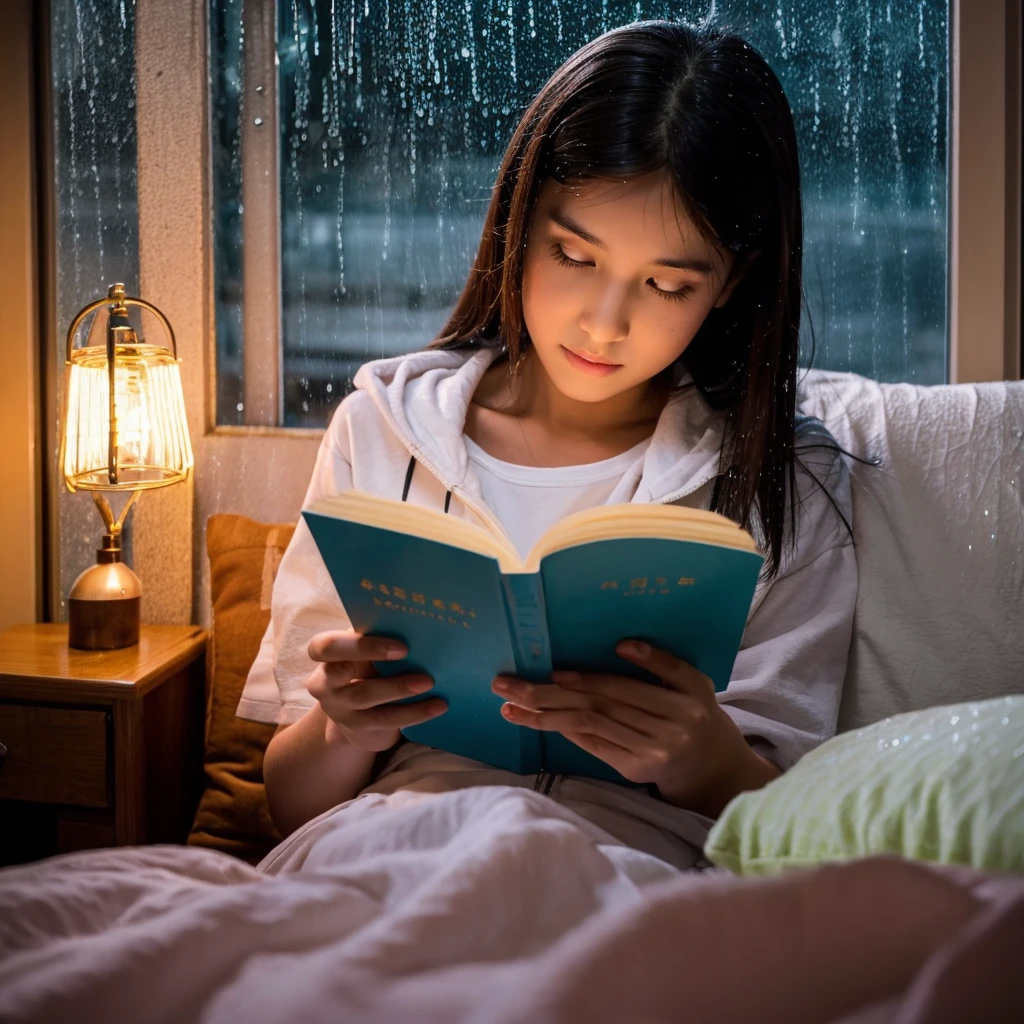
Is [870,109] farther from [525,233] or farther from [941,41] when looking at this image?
[525,233]

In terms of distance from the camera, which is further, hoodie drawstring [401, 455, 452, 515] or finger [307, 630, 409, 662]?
hoodie drawstring [401, 455, 452, 515]

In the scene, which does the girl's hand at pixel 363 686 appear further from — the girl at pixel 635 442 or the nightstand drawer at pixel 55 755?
the nightstand drawer at pixel 55 755

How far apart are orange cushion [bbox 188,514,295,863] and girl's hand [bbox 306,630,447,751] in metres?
0.50

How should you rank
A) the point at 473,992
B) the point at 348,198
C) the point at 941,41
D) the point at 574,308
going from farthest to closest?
the point at 348,198, the point at 941,41, the point at 574,308, the point at 473,992

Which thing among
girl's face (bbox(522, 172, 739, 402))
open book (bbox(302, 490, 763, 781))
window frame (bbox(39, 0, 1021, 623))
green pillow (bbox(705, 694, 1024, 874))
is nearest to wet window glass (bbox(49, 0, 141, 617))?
window frame (bbox(39, 0, 1021, 623))

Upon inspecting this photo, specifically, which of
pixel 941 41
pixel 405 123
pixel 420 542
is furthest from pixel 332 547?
pixel 941 41

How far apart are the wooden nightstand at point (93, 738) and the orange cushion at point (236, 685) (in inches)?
2.7

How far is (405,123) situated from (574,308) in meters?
0.75

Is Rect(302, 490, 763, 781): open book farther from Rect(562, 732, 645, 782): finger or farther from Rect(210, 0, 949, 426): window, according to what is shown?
Rect(210, 0, 949, 426): window

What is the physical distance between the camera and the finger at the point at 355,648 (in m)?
0.85

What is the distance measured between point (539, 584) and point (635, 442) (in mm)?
626

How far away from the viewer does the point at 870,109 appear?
5.25ft

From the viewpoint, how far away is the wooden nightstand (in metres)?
1.36

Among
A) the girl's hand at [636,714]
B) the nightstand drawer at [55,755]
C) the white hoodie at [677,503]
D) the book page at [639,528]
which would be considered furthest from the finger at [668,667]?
the nightstand drawer at [55,755]
